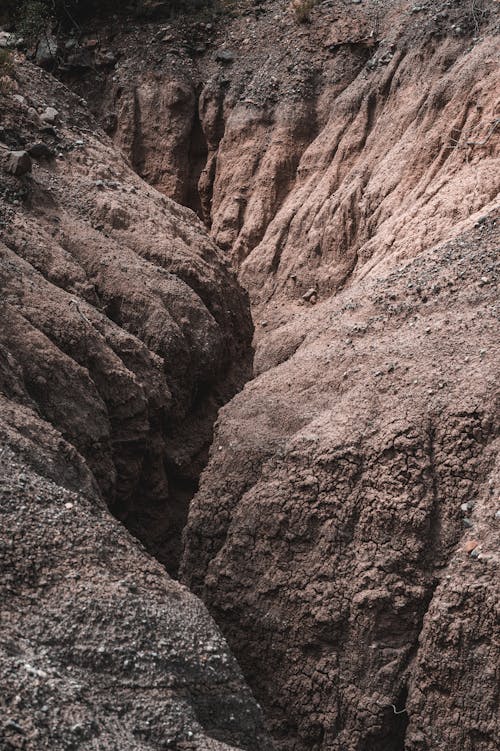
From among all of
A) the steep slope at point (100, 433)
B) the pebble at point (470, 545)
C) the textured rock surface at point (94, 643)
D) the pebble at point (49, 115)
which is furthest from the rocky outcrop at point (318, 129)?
the textured rock surface at point (94, 643)

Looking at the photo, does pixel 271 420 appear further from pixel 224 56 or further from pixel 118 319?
pixel 224 56

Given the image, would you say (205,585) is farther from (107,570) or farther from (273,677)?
(107,570)

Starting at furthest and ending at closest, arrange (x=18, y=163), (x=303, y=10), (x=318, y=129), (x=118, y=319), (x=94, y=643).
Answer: (x=303, y=10) < (x=318, y=129) < (x=18, y=163) < (x=118, y=319) < (x=94, y=643)

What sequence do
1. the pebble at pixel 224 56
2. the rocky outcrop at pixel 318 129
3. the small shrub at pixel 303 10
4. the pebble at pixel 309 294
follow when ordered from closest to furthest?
1. the rocky outcrop at pixel 318 129
2. the pebble at pixel 309 294
3. the small shrub at pixel 303 10
4. the pebble at pixel 224 56

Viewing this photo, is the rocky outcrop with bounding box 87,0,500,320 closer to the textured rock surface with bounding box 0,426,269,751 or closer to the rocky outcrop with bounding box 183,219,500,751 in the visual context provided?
the rocky outcrop with bounding box 183,219,500,751

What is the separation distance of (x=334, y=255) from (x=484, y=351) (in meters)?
6.80

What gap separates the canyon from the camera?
8445mm

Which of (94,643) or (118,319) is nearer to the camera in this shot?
(94,643)

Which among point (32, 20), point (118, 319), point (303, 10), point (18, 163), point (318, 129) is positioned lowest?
point (118, 319)

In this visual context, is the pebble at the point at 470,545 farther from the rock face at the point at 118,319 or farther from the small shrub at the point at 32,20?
the small shrub at the point at 32,20

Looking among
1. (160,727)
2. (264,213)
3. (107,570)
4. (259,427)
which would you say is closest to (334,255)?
(264,213)

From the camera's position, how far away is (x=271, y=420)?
1297 centimetres

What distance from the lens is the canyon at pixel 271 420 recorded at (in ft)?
27.7

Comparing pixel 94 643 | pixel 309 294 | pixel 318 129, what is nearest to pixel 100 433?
pixel 94 643
